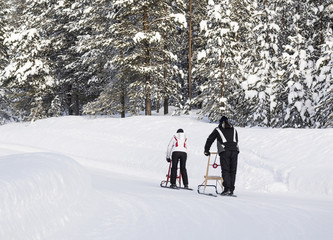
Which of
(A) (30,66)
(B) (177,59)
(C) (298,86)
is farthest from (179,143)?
(A) (30,66)

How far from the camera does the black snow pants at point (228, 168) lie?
9.40m

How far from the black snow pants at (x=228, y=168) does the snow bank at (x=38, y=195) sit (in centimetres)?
362

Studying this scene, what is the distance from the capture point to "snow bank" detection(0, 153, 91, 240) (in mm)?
4562

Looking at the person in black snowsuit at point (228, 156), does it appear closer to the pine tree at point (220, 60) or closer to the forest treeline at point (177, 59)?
the forest treeline at point (177, 59)

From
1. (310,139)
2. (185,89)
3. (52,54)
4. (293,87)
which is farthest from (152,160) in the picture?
(185,89)

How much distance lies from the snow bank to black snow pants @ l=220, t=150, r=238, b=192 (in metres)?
3.62

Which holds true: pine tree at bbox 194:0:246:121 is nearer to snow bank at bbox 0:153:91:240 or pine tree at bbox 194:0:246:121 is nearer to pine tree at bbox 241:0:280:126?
pine tree at bbox 241:0:280:126

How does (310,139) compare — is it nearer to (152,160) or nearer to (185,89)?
(152,160)

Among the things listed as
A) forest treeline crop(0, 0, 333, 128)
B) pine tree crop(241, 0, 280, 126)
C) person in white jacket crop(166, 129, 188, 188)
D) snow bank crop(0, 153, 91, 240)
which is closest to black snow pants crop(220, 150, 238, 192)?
person in white jacket crop(166, 129, 188, 188)

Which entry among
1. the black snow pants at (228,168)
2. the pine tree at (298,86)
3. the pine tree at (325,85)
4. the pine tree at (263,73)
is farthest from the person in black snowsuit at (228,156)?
the pine tree at (263,73)

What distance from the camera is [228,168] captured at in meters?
9.45

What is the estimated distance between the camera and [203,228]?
5.90 meters

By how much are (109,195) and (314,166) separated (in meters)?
7.58

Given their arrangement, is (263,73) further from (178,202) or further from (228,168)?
(178,202)
